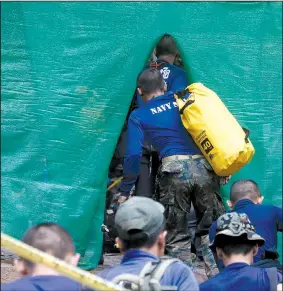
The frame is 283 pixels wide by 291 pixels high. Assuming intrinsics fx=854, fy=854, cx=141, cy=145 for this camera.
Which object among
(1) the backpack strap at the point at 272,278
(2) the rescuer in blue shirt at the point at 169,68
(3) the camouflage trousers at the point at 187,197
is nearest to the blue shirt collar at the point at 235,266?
(1) the backpack strap at the point at 272,278

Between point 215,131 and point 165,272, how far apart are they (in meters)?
2.82

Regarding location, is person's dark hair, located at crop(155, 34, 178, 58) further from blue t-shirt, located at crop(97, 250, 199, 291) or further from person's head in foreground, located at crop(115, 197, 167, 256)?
blue t-shirt, located at crop(97, 250, 199, 291)

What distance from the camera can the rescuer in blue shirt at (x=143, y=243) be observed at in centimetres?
367

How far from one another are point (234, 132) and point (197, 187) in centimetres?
56

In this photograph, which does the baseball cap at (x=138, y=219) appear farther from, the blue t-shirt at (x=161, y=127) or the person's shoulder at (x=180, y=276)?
the blue t-shirt at (x=161, y=127)

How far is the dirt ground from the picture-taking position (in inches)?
268

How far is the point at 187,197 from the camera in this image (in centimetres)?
670

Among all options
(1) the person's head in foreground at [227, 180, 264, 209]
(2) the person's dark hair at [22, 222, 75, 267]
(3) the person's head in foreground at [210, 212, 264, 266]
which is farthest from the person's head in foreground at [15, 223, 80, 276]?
(1) the person's head in foreground at [227, 180, 264, 209]

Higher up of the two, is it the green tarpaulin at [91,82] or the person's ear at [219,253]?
the green tarpaulin at [91,82]

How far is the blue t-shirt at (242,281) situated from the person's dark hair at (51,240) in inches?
35.2

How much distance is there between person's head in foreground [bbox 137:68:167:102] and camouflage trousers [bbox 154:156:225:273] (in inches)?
21.7

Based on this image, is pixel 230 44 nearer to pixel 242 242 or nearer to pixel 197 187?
pixel 197 187

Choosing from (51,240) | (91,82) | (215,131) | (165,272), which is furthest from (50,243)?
(91,82)

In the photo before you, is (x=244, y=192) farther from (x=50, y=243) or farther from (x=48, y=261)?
(x=48, y=261)
